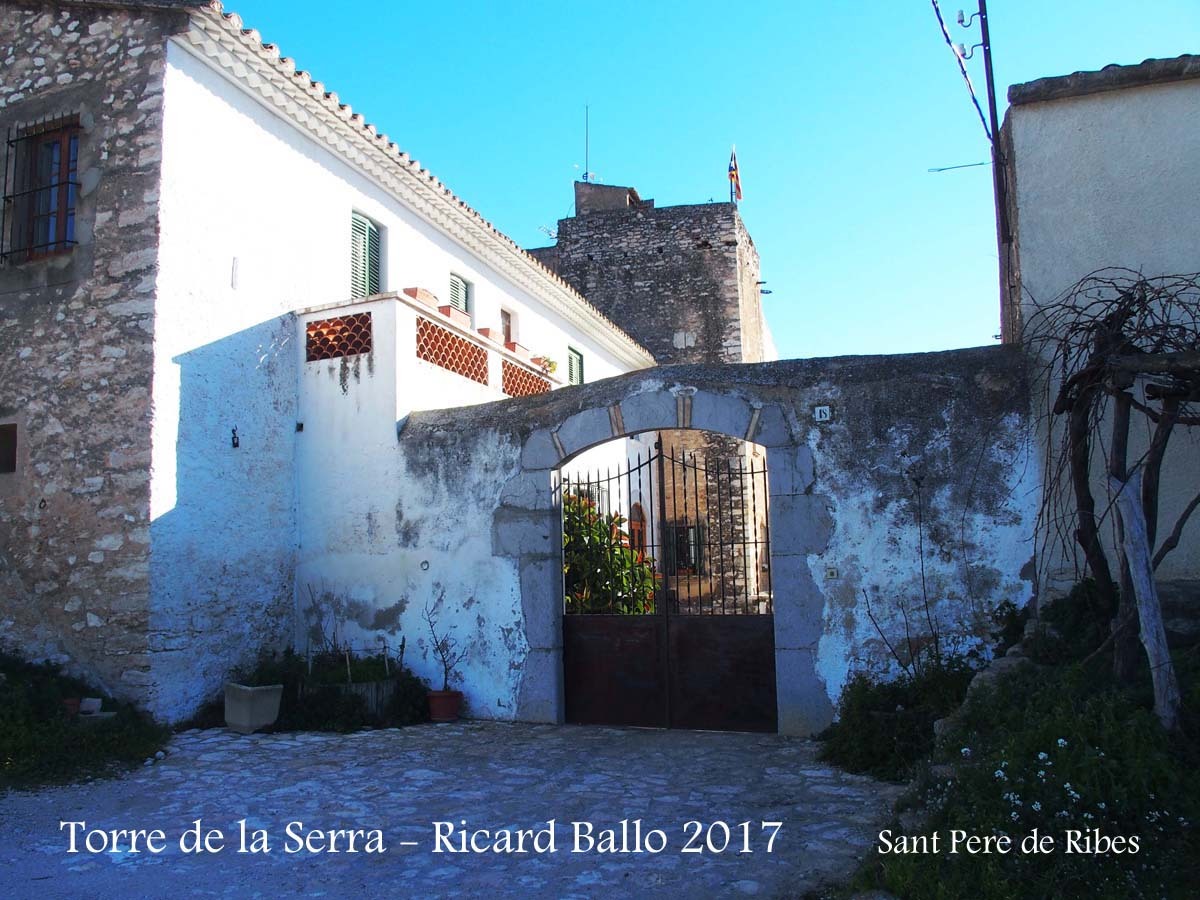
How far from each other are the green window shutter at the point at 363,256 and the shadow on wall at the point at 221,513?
1.27 metres

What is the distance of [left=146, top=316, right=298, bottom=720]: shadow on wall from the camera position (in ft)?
23.4

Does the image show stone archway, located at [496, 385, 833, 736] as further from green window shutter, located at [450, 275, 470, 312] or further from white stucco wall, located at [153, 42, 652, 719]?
A: green window shutter, located at [450, 275, 470, 312]

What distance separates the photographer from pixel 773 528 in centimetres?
679

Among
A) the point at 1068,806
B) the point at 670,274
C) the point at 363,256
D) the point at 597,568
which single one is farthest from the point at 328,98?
the point at 670,274

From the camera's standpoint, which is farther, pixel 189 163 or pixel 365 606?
pixel 365 606

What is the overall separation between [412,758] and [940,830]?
151 inches

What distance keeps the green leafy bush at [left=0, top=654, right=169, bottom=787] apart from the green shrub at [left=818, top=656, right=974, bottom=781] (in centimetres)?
480

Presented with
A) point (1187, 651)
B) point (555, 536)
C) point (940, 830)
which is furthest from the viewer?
point (555, 536)

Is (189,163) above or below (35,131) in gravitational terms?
below

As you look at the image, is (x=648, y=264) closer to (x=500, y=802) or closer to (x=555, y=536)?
(x=555, y=536)

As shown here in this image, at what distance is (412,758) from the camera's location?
620 cm

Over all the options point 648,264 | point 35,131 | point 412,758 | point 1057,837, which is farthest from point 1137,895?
point 648,264

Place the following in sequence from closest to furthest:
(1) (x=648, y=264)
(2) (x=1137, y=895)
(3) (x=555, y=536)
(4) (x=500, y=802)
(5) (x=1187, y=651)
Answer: (2) (x=1137, y=895) < (5) (x=1187, y=651) < (4) (x=500, y=802) < (3) (x=555, y=536) < (1) (x=648, y=264)

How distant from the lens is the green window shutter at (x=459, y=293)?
11484 mm
